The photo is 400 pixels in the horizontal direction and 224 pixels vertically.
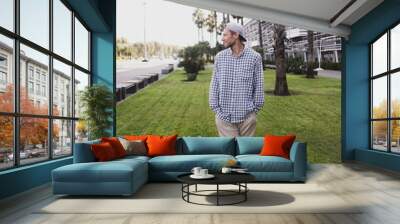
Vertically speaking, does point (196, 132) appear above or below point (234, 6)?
below

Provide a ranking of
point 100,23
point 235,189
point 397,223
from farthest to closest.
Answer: point 100,23, point 235,189, point 397,223

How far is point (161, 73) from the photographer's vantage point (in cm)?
1323

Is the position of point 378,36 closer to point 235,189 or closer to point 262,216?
point 235,189

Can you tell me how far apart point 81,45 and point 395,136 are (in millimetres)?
6706

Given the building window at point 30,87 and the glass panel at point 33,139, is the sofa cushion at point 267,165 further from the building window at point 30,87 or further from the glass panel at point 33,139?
the building window at point 30,87

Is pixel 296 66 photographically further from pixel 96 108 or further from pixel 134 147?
pixel 134 147

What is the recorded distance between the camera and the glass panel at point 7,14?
17.9 feet

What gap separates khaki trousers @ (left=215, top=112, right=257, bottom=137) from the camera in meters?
9.93

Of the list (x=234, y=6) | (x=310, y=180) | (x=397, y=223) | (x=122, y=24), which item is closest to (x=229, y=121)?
(x=234, y=6)

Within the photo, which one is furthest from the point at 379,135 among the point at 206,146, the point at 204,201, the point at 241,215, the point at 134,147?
the point at 241,215

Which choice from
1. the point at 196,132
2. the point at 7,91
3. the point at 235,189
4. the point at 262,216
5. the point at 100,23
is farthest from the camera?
the point at 196,132

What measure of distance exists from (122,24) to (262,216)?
10013 mm

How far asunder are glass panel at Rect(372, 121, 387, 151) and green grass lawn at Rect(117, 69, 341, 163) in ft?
7.67

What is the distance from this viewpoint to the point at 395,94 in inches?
356
